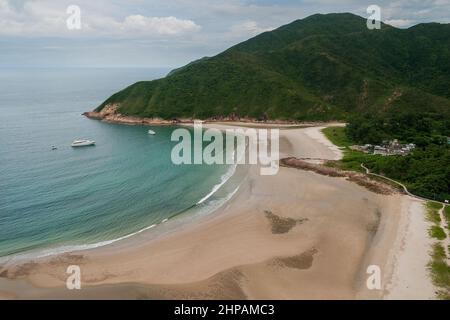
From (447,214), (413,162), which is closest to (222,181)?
(413,162)

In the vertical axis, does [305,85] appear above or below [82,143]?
above

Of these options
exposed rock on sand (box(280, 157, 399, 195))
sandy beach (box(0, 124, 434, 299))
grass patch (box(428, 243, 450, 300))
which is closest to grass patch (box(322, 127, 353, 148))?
exposed rock on sand (box(280, 157, 399, 195))

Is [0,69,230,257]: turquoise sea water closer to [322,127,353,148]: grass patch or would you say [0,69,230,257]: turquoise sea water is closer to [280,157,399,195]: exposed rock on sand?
[280,157,399,195]: exposed rock on sand

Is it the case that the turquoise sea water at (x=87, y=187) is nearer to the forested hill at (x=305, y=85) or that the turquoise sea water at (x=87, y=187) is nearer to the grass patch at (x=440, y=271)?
the grass patch at (x=440, y=271)

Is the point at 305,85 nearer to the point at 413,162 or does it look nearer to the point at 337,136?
the point at 337,136

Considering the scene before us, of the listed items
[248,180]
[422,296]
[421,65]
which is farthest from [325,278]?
[421,65]

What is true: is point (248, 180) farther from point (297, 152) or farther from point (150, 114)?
point (150, 114)
